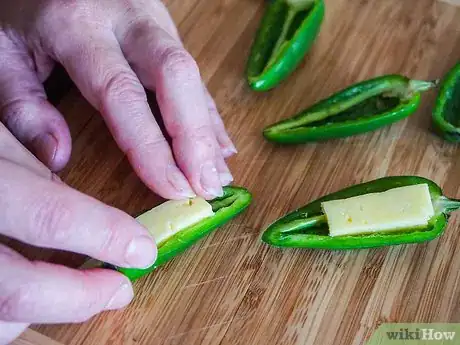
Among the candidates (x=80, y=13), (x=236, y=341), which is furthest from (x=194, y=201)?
(x=80, y=13)

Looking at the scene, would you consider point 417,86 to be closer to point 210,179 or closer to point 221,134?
point 221,134

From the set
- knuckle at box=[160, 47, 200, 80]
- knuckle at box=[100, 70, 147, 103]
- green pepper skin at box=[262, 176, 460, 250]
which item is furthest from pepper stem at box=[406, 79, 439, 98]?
knuckle at box=[100, 70, 147, 103]

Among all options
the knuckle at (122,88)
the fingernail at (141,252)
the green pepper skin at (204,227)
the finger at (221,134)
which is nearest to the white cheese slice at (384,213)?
the green pepper skin at (204,227)

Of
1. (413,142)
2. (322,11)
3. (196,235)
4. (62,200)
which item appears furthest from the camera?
(322,11)

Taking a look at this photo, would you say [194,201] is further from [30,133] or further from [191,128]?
[30,133]

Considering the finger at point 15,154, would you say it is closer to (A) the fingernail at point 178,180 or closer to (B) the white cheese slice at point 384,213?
Answer: (A) the fingernail at point 178,180
